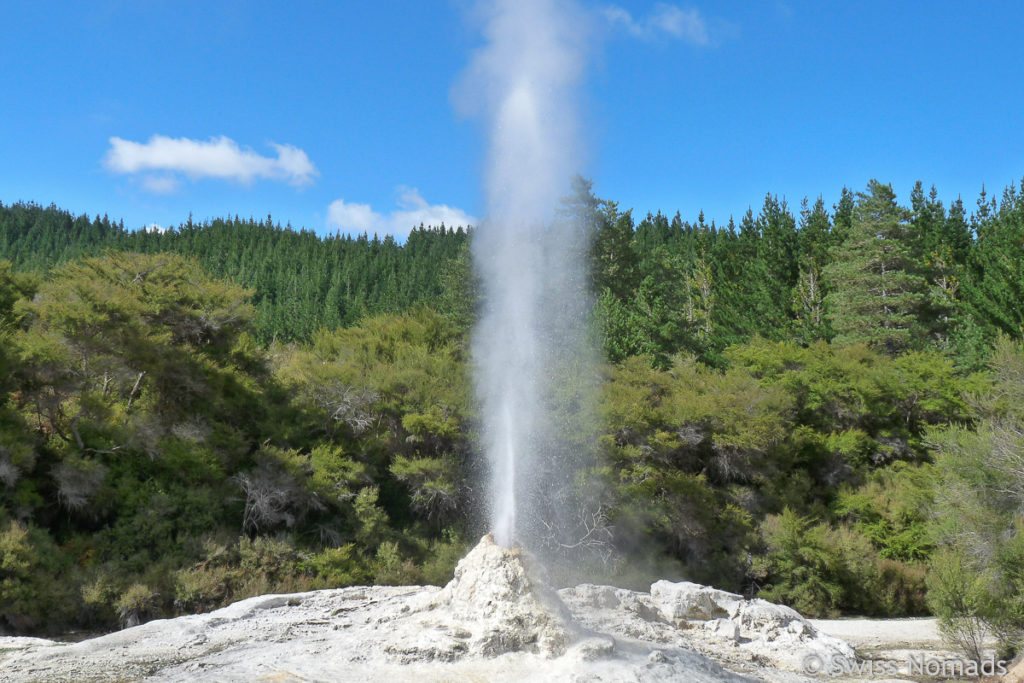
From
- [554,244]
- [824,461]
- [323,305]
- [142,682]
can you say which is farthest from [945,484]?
[323,305]

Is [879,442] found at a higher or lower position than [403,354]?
lower

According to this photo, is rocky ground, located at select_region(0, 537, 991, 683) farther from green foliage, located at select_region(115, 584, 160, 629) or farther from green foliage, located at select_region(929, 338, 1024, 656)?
green foliage, located at select_region(115, 584, 160, 629)

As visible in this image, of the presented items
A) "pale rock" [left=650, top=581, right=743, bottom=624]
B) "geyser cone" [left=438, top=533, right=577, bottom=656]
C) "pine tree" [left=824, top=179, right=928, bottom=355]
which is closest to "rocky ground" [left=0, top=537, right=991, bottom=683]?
"geyser cone" [left=438, top=533, right=577, bottom=656]

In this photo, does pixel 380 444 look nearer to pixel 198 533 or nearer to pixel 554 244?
pixel 198 533

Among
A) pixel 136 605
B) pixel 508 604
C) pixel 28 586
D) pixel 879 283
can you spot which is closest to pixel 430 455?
pixel 136 605

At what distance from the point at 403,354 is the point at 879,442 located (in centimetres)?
1831

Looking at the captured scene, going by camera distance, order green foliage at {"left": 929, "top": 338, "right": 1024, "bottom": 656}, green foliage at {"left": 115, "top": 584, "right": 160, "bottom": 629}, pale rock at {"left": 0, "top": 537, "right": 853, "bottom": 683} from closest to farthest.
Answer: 1. pale rock at {"left": 0, "top": 537, "right": 853, "bottom": 683}
2. green foliage at {"left": 929, "top": 338, "right": 1024, "bottom": 656}
3. green foliage at {"left": 115, "top": 584, "right": 160, "bottom": 629}

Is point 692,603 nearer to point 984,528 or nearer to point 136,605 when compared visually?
point 984,528

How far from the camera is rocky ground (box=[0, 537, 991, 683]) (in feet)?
27.5

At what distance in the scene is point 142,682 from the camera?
26.9 ft

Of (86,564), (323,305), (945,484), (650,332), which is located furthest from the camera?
(323,305)

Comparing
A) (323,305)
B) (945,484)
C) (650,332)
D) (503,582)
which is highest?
(323,305)

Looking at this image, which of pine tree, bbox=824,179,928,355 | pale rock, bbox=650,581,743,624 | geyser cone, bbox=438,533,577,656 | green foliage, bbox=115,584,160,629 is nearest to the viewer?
geyser cone, bbox=438,533,577,656

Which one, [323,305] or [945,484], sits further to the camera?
[323,305]
